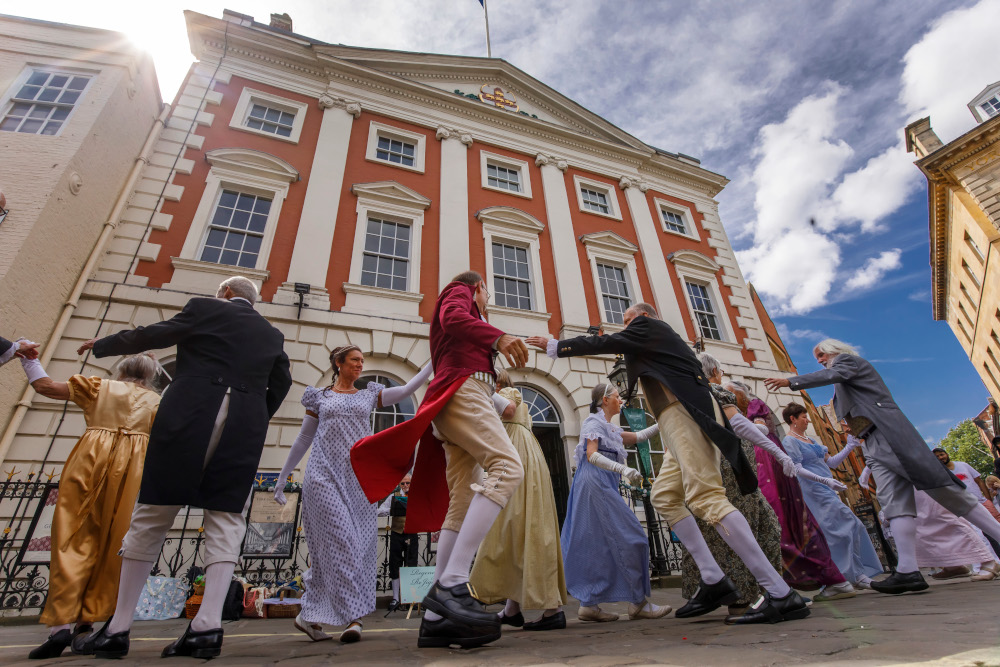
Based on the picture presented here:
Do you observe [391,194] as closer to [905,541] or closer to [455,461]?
[455,461]

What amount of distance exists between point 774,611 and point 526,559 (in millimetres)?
1492

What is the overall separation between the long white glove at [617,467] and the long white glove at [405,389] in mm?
1546

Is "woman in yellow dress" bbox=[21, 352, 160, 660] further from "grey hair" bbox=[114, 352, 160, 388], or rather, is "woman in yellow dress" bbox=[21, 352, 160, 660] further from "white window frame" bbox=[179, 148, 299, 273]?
"white window frame" bbox=[179, 148, 299, 273]

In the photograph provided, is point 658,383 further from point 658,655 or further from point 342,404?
point 342,404

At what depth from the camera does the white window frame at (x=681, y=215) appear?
14.7 meters

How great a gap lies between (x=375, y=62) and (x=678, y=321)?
11.4m

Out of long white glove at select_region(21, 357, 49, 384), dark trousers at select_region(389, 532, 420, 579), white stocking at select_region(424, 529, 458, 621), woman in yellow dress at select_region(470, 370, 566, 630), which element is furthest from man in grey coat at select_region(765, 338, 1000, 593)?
long white glove at select_region(21, 357, 49, 384)

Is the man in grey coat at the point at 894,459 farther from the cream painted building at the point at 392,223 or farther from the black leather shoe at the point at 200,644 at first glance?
the cream painted building at the point at 392,223

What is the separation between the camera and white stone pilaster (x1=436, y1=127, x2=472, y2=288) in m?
10.4

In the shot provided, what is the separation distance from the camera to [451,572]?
2.06m

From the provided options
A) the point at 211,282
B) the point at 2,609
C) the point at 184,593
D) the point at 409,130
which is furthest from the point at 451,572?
the point at 409,130

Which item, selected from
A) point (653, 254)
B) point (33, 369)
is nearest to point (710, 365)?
point (33, 369)

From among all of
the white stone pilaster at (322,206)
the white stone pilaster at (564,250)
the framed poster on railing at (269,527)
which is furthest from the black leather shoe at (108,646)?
the white stone pilaster at (564,250)

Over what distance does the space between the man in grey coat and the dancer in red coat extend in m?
2.77
